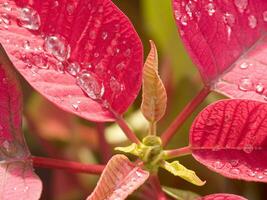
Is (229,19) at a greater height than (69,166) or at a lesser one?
greater

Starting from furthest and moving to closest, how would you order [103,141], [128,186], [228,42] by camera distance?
[103,141] < [228,42] < [128,186]

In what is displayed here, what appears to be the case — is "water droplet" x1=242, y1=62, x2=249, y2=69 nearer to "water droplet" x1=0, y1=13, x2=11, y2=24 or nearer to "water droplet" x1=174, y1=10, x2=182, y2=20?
"water droplet" x1=174, y1=10, x2=182, y2=20

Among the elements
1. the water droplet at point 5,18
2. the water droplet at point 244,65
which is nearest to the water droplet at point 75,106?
the water droplet at point 5,18

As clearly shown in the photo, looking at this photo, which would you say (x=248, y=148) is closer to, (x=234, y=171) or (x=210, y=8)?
(x=234, y=171)

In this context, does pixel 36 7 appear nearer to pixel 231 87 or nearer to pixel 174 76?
pixel 231 87

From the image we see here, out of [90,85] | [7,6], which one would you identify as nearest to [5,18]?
[7,6]

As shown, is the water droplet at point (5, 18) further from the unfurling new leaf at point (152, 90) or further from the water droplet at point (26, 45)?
the unfurling new leaf at point (152, 90)
